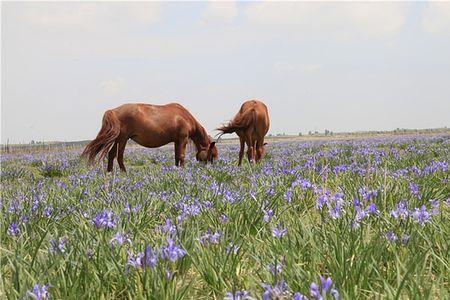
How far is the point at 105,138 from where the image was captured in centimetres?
1130

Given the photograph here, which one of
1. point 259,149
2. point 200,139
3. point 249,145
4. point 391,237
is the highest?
point 200,139

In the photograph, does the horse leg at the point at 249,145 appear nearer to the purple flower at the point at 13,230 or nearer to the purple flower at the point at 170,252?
the purple flower at the point at 13,230

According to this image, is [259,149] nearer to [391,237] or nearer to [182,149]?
[182,149]

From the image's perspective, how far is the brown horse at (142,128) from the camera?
11.4 m

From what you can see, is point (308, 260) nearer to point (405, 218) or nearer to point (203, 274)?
point (203, 274)

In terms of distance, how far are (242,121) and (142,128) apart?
3.20m

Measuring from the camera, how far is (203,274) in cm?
246

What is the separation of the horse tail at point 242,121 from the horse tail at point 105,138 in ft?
11.3

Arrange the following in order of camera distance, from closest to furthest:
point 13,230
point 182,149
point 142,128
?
point 13,230 < point 142,128 < point 182,149

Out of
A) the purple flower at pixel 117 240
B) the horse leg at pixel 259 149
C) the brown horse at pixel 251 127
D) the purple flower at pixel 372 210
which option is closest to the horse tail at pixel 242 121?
the brown horse at pixel 251 127

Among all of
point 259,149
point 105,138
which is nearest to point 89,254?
point 105,138

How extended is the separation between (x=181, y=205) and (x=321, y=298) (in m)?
2.76

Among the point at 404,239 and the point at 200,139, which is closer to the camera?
the point at 404,239

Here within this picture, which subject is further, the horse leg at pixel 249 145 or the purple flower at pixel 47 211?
the horse leg at pixel 249 145
